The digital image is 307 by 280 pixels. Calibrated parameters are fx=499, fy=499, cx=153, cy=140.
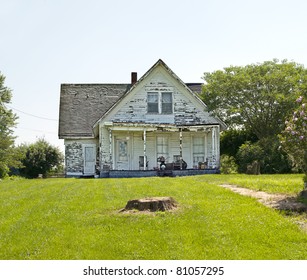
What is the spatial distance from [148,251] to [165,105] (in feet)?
72.3

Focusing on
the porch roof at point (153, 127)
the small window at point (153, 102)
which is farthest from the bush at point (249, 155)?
the small window at point (153, 102)

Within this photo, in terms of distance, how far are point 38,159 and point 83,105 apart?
618 cm

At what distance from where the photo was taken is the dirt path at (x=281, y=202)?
37.2ft

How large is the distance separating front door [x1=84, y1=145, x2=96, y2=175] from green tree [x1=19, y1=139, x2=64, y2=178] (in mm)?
5763

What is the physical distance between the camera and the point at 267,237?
8.96 metres

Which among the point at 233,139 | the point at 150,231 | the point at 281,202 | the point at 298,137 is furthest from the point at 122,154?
the point at 150,231

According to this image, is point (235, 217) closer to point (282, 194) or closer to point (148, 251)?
point (148, 251)

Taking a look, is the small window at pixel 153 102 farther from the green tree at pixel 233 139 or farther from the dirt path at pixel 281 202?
the dirt path at pixel 281 202

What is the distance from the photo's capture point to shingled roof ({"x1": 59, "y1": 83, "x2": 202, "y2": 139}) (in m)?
32.2

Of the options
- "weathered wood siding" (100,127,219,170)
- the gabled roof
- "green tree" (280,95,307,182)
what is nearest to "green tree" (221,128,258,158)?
"weathered wood siding" (100,127,219,170)

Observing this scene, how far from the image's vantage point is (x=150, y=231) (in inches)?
371

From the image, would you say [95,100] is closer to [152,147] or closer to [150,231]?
[152,147]
